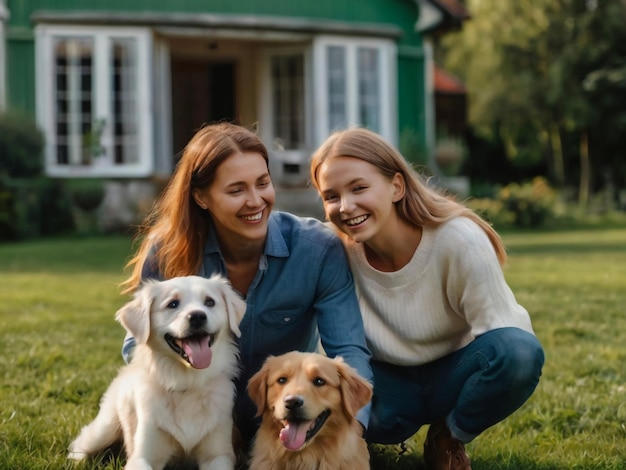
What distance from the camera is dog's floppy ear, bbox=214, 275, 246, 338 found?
3312 millimetres

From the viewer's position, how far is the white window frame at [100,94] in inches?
579

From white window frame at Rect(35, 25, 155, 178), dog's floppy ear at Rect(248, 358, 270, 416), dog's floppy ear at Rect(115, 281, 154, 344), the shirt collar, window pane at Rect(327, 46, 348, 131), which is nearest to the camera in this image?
dog's floppy ear at Rect(248, 358, 270, 416)

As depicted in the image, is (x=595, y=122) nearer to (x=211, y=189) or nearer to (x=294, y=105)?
(x=294, y=105)

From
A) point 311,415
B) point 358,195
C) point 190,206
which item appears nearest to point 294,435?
point 311,415

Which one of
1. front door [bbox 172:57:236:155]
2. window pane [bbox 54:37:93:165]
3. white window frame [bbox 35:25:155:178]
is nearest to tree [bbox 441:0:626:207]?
front door [bbox 172:57:236:155]

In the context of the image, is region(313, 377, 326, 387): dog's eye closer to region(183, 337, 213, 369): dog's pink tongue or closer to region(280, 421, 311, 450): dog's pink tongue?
region(280, 421, 311, 450): dog's pink tongue

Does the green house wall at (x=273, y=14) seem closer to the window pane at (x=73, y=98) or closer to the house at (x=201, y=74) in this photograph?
the house at (x=201, y=74)

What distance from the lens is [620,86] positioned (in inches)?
1016

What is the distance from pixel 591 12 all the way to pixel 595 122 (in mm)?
3388

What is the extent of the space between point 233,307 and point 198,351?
0.25m

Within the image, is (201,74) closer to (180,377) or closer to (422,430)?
(422,430)

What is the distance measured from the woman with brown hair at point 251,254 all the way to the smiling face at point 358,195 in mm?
248

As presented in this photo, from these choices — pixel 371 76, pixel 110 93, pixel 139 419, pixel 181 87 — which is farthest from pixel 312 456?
pixel 181 87

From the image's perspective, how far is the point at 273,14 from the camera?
15.9m
